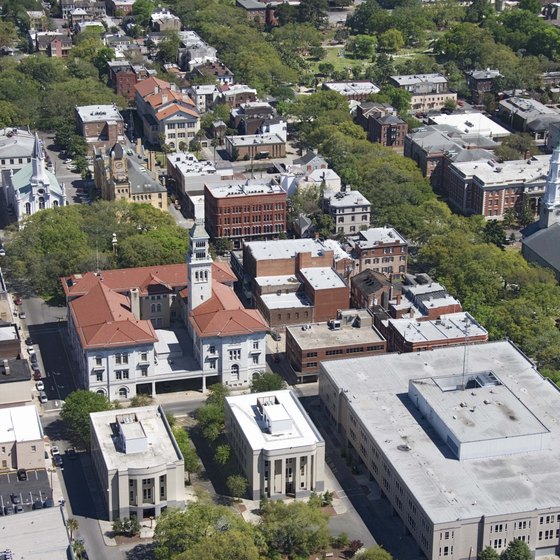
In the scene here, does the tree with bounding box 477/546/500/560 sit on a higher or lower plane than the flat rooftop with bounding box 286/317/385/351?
lower

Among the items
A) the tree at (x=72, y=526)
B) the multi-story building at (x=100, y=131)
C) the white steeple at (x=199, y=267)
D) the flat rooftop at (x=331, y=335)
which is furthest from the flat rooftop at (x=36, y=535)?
the multi-story building at (x=100, y=131)

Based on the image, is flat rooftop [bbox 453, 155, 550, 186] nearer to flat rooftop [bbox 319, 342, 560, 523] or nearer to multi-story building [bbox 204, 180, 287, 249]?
multi-story building [bbox 204, 180, 287, 249]

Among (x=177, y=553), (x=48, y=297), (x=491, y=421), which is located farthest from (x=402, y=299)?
(x=177, y=553)

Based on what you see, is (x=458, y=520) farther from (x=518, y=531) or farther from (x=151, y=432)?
(x=151, y=432)

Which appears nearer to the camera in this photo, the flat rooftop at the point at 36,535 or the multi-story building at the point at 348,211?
the flat rooftop at the point at 36,535

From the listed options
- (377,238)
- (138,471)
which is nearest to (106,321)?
(138,471)

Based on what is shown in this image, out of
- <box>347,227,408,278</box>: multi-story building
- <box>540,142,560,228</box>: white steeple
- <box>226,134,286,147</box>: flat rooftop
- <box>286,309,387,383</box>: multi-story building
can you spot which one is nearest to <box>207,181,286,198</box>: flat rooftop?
<box>347,227,408,278</box>: multi-story building

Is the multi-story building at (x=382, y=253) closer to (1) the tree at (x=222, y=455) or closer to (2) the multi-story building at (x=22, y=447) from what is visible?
(1) the tree at (x=222, y=455)
